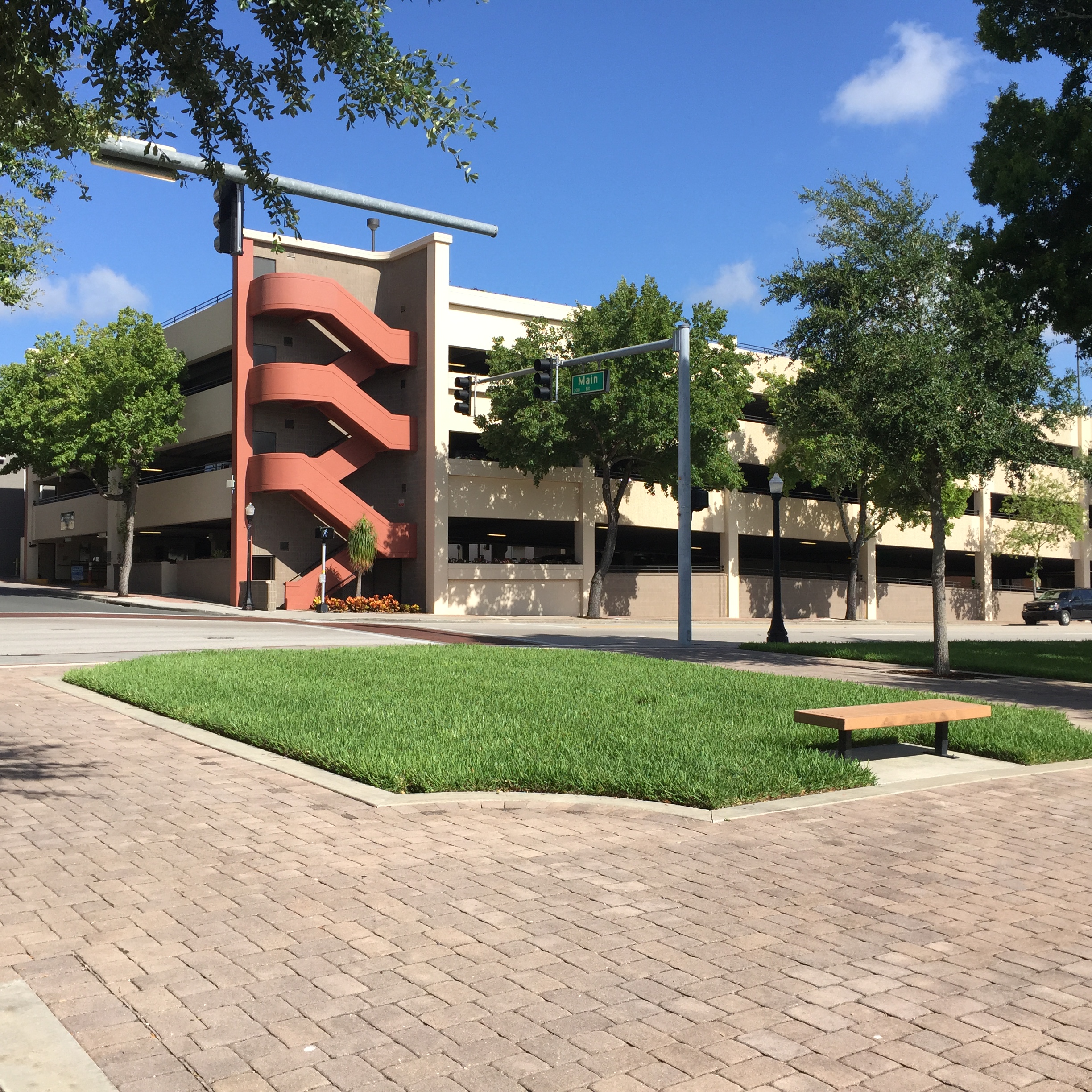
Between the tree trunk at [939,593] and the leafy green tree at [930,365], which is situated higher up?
the leafy green tree at [930,365]

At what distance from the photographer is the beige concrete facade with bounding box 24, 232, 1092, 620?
40.2 metres

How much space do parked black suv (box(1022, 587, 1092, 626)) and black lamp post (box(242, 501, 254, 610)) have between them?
33.4 m

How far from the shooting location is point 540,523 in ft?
151

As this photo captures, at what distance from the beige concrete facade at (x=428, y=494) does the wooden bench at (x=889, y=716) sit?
2833 cm

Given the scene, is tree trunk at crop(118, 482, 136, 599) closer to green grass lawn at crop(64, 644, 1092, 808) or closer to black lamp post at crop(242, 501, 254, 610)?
black lamp post at crop(242, 501, 254, 610)

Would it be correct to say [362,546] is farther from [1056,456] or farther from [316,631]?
[1056,456]

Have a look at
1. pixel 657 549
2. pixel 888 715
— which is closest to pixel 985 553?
pixel 657 549

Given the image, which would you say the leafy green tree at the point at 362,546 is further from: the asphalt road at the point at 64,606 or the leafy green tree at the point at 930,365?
the leafy green tree at the point at 930,365

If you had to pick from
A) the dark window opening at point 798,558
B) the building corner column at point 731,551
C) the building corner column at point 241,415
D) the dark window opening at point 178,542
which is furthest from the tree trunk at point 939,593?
the dark window opening at point 178,542

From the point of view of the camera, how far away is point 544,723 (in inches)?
419

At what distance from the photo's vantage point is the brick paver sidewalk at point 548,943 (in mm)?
3771

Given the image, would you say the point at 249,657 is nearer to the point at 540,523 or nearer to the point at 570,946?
the point at 570,946

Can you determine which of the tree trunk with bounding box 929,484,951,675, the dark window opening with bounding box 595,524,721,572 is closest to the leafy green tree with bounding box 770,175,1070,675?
the tree trunk with bounding box 929,484,951,675

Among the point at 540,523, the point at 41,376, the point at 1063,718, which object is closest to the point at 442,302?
the point at 540,523
